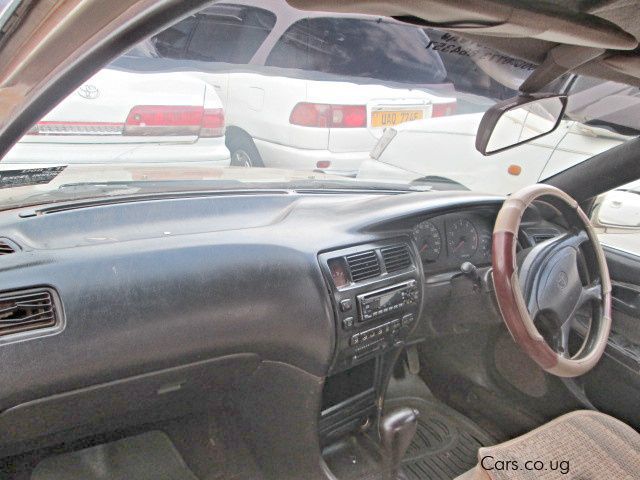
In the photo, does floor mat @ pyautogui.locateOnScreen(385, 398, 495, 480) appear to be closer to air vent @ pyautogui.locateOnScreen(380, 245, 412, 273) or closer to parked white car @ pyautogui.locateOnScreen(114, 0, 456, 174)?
air vent @ pyautogui.locateOnScreen(380, 245, 412, 273)

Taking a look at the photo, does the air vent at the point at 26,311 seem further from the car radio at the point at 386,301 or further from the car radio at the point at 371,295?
the car radio at the point at 386,301

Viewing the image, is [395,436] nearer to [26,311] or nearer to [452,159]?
[26,311]

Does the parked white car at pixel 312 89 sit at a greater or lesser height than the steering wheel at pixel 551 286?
greater

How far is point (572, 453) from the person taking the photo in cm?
210

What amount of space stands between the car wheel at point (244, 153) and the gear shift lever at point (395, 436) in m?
1.39

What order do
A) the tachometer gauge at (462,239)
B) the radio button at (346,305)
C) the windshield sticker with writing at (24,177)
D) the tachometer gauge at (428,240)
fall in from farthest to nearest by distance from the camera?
the tachometer gauge at (462,239)
the tachometer gauge at (428,240)
the radio button at (346,305)
the windshield sticker with writing at (24,177)

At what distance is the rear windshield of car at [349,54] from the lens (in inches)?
115

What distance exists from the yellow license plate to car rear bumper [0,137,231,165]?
102 cm

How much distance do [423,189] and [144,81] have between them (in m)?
1.25

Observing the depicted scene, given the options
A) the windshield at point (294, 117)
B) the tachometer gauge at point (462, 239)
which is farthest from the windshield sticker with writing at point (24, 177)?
the tachometer gauge at point (462, 239)

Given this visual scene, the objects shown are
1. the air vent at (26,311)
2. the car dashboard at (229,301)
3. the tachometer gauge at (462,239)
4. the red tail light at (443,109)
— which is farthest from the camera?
the red tail light at (443,109)

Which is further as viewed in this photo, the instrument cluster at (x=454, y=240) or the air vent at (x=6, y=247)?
the instrument cluster at (x=454, y=240)

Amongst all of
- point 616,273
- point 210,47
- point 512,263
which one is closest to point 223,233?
point 512,263

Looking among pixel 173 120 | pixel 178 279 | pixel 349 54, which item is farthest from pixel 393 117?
pixel 178 279
